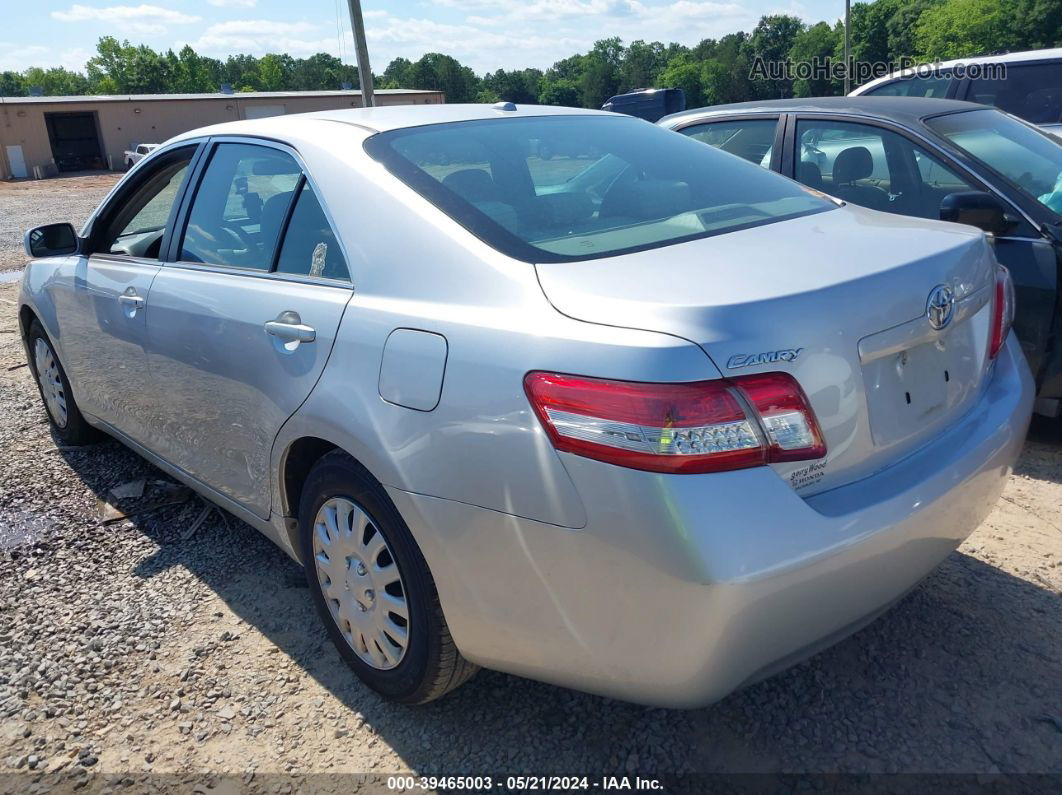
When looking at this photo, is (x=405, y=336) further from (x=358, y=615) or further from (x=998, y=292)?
(x=998, y=292)

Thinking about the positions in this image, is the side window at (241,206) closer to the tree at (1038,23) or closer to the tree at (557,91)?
the tree at (1038,23)

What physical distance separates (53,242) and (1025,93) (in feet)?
23.8

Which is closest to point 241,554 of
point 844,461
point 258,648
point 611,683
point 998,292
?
point 258,648

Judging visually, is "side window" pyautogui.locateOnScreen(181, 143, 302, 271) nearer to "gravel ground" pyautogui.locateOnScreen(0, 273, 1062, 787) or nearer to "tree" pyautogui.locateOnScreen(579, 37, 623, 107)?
"gravel ground" pyautogui.locateOnScreen(0, 273, 1062, 787)

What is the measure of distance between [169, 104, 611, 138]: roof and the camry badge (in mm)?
1472

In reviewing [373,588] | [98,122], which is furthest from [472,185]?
[98,122]

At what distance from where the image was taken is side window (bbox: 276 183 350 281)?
8.16 feet

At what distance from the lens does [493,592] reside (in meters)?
1.99

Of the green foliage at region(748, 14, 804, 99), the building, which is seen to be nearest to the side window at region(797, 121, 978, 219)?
the building

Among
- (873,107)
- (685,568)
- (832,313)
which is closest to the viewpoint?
(685,568)

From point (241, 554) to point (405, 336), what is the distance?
1.79 meters

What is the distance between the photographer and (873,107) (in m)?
4.68

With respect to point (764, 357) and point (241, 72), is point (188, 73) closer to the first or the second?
point (241, 72)


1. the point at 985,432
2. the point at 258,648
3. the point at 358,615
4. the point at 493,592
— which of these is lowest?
the point at 258,648
